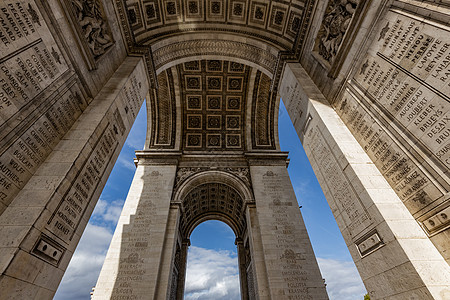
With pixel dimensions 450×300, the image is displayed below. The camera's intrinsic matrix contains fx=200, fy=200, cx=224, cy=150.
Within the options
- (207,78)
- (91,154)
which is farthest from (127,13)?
(207,78)

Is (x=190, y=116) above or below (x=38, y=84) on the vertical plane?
above

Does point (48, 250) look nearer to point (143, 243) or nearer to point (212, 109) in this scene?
point (143, 243)

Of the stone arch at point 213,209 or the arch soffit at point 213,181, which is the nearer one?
the arch soffit at point 213,181

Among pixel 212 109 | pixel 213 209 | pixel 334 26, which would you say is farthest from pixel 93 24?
pixel 213 209

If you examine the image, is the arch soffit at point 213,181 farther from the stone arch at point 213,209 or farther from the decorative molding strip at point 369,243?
the decorative molding strip at point 369,243

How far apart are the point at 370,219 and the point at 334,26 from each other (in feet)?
17.4

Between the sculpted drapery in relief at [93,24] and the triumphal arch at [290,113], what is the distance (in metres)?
0.05

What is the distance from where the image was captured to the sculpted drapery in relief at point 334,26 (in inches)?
205

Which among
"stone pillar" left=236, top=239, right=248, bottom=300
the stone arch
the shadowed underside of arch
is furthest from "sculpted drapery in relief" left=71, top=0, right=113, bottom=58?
"stone pillar" left=236, top=239, right=248, bottom=300

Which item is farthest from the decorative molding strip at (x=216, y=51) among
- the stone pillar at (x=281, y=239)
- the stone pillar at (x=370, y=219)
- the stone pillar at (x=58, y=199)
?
the stone pillar at (x=281, y=239)

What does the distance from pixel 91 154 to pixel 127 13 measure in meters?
5.39

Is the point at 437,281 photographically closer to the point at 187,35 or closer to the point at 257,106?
the point at 187,35

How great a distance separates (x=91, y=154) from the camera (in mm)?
4723

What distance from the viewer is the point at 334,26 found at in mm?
5785
